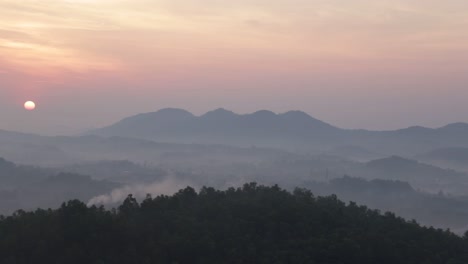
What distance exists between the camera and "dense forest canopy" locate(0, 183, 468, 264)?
139ft

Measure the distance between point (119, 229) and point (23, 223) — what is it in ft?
24.5

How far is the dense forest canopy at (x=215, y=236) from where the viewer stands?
42.4 metres

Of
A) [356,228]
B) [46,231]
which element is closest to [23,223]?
[46,231]

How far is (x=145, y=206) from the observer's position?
5328 cm

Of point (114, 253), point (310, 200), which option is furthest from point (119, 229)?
point (310, 200)

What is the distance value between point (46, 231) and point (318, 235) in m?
21.4

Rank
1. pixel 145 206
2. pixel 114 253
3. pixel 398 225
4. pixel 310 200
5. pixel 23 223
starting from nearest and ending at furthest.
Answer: pixel 114 253 → pixel 23 223 → pixel 145 206 → pixel 398 225 → pixel 310 200

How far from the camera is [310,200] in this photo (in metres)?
62.7

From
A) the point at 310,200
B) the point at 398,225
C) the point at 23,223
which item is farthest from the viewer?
the point at 310,200

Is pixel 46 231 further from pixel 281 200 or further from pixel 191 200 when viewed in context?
pixel 281 200

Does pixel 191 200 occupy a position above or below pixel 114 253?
above

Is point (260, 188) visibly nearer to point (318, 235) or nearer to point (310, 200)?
point (310, 200)

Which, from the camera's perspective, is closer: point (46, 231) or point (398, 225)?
point (46, 231)

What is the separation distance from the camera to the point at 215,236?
47.8 m
